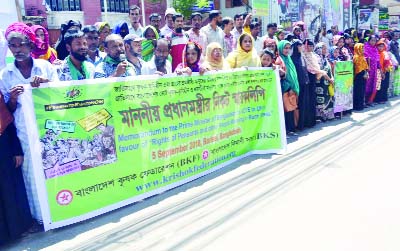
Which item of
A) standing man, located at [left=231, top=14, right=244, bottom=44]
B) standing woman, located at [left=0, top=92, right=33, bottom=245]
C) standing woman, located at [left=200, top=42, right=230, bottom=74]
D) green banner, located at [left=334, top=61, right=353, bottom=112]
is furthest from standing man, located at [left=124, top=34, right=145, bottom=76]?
green banner, located at [left=334, top=61, right=353, bottom=112]

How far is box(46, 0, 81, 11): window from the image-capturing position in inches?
796

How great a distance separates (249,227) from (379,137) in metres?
4.09

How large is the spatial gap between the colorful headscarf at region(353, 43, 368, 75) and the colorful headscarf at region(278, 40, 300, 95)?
2.95 meters

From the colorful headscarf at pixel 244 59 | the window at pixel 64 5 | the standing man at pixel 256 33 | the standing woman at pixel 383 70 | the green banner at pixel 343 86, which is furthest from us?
the window at pixel 64 5

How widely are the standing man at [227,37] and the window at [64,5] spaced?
597 inches

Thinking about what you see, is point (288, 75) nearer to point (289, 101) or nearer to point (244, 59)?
point (289, 101)

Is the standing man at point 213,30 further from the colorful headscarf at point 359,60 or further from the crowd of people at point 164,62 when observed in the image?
the colorful headscarf at point 359,60

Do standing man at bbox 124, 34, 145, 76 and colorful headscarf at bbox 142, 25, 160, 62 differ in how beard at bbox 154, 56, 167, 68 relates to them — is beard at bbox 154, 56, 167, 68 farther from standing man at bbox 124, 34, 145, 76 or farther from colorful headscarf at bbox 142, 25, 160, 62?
colorful headscarf at bbox 142, 25, 160, 62

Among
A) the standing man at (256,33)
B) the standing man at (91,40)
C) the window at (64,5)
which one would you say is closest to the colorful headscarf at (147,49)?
the standing man at (91,40)

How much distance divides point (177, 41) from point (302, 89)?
2507mm

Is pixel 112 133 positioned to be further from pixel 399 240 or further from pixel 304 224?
pixel 399 240

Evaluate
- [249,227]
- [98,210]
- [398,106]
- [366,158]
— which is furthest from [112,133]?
[398,106]

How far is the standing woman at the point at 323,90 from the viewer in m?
7.93

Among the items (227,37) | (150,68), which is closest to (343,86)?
(227,37)
